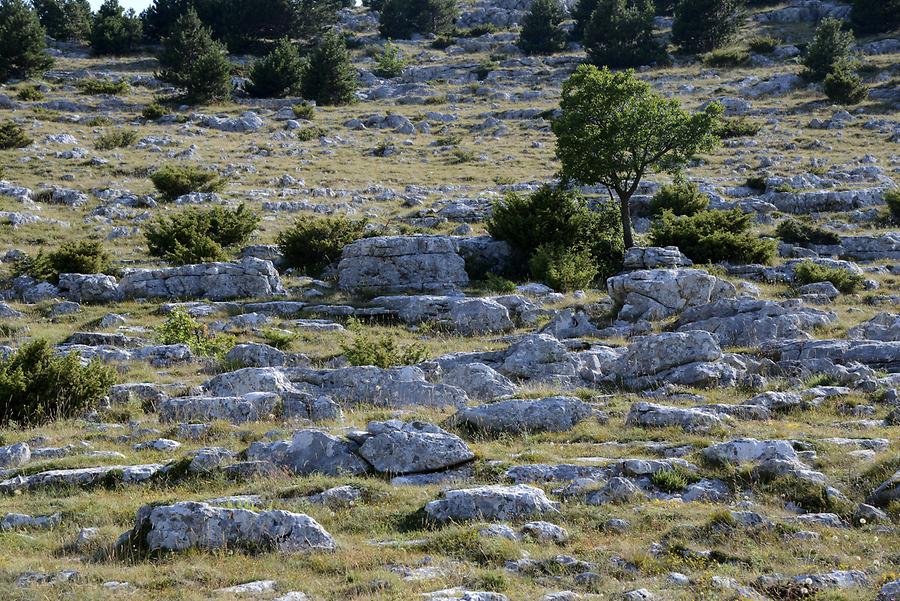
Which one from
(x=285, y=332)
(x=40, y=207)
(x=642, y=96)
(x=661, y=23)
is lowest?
(x=285, y=332)

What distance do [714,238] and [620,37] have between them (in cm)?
4377

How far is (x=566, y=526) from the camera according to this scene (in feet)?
24.9

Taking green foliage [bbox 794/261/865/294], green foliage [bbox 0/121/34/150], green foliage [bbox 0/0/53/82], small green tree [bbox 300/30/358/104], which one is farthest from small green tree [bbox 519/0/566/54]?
green foliage [bbox 794/261/865/294]

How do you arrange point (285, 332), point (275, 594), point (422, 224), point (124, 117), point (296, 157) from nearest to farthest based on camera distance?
point (275, 594) → point (285, 332) → point (422, 224) → point (296, 157) → point (124, 117)

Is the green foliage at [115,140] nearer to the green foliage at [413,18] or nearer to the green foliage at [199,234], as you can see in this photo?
the green foliage at [199,234]

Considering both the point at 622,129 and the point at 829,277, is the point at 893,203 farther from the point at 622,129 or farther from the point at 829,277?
the point at 622,129

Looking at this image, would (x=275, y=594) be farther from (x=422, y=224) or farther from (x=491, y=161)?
(x=491, y=161)

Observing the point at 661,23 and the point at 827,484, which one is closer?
the point at 827,484

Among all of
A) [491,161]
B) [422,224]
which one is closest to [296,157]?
[491,161]

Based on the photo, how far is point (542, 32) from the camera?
72.2 m

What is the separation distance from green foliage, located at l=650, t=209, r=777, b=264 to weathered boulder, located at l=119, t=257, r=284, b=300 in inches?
492

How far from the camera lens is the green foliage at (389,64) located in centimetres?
6494

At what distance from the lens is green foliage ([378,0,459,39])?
81.1 meters

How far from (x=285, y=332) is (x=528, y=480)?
33.1 feet
